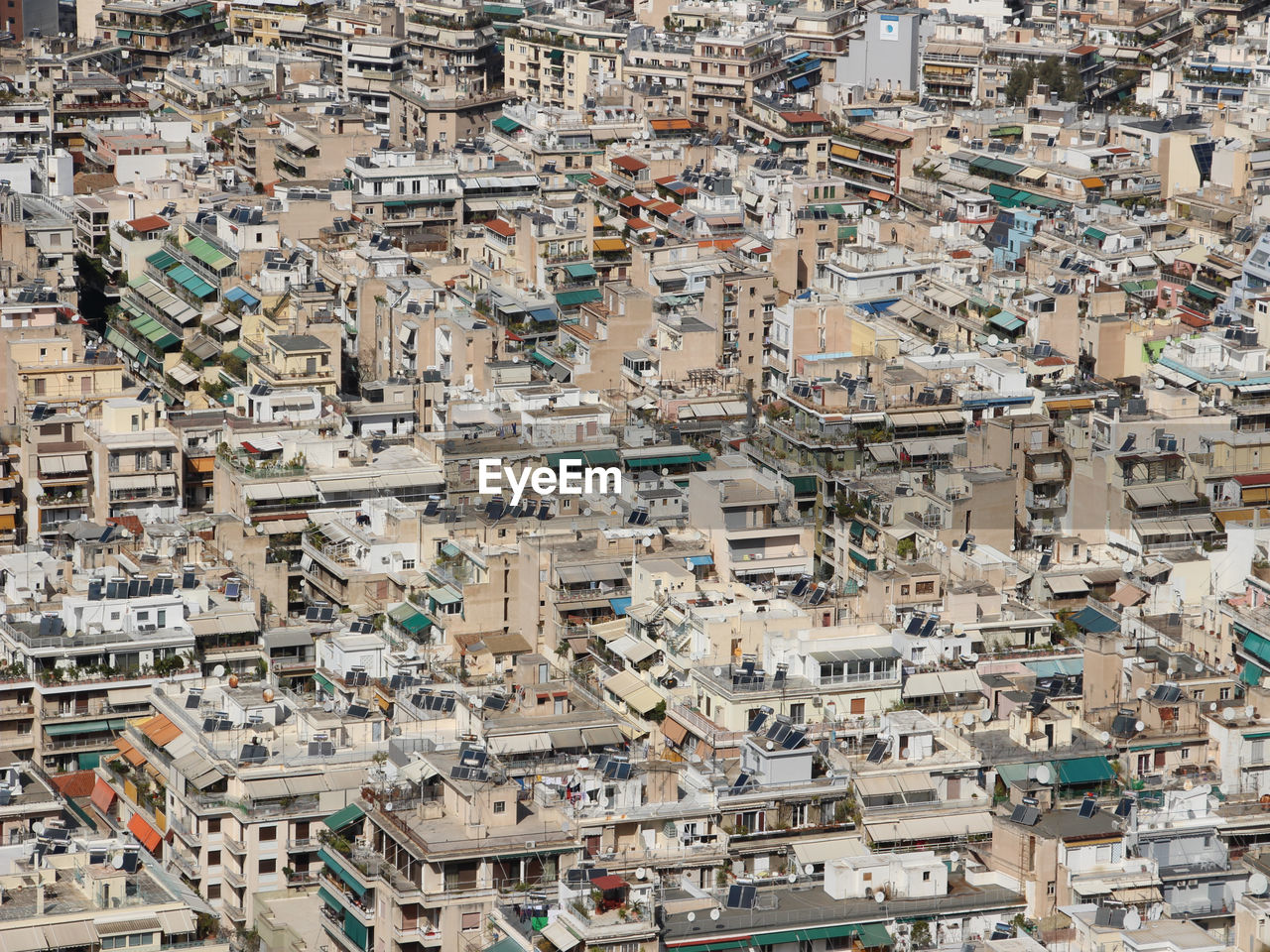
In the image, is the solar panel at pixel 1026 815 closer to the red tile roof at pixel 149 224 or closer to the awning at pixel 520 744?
the awning at pixel 520 744

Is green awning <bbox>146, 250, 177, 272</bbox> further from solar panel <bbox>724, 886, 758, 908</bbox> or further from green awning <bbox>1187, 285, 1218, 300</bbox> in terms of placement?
solar panel <bbox>724, 886, 758, 908</bbox>

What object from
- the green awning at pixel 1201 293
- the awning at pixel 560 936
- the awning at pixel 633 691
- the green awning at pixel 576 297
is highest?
the green awning at pixel 576 297

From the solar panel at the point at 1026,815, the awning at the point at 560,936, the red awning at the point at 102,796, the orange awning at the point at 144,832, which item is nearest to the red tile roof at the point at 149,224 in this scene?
the red awning at the point at 102,796

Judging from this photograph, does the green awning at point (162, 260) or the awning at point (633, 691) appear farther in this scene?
the green awning at point (162, 260)

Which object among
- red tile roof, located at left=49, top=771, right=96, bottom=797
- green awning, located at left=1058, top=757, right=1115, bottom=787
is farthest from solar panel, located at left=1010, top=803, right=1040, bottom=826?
red tile roof, located at left=49, top=771, right=96, bottom=797

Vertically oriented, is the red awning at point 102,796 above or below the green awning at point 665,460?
below

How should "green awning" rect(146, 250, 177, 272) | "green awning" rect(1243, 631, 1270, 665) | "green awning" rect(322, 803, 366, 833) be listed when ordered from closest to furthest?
"green awning" rect(322, 803, 366, 833) < "green awning" rect(1243, 631, 1270, 665) < "green awning" rect(146, 250, 177, 272)
